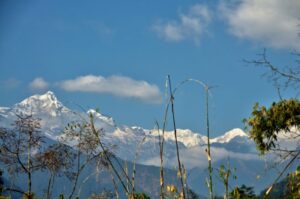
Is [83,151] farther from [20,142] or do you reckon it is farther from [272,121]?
[272,121]

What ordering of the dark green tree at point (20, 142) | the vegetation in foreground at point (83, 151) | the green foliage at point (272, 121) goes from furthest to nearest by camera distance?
the green foliage at point (272, 121) → the dark green tree at point (20, 142) → the vegetation in foreground at point (83, 151)

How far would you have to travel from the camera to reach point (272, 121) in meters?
21.2

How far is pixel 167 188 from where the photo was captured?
5.18m

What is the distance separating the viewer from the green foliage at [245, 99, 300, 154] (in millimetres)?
20031

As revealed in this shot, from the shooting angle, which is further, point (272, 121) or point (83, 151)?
point (272, 121)

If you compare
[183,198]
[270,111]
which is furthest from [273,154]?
[183,198]

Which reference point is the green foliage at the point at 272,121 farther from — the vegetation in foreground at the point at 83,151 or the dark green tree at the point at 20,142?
the dark green tree at the point at 20,142

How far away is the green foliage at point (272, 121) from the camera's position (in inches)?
789

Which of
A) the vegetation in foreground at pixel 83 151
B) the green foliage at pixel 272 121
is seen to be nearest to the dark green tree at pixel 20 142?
the vegetation in foreground at pixel 83 151

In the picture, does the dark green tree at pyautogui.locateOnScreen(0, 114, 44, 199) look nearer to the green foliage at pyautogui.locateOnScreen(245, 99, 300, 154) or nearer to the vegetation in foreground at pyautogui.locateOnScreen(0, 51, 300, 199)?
the vegetation in foreground at pyautogui.locateOnScreen(0, 51, 300, 199)

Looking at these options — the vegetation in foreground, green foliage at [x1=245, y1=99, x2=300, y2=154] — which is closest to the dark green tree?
the vegetation in foreground

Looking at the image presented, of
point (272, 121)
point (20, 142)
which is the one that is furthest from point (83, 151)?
point (272, 121)

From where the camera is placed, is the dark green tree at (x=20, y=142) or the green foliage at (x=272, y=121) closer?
the dark green tree at (x=20, y=142)

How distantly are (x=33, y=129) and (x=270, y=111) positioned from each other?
9.56 m
